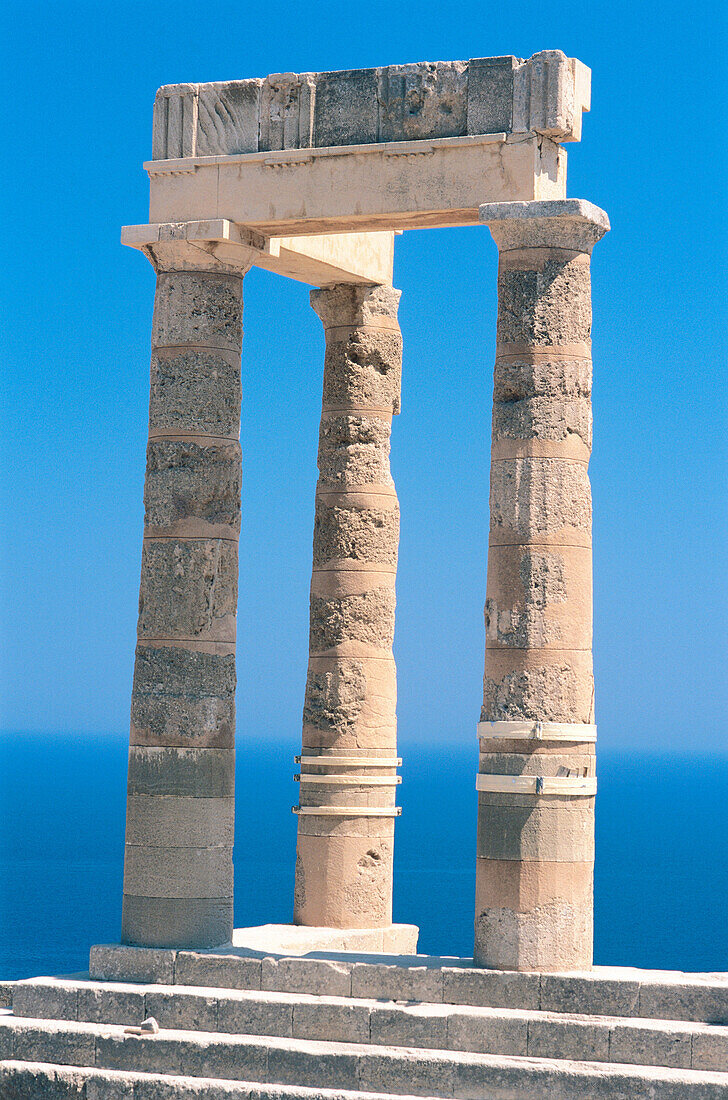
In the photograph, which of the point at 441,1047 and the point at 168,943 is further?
the point at 168,943

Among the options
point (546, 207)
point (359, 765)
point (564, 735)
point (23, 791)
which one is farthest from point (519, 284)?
point (23, 791)

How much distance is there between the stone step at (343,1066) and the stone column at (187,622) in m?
1.44

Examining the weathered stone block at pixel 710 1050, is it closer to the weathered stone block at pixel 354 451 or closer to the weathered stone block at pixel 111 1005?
the weathered stone block at pixel 111 1005

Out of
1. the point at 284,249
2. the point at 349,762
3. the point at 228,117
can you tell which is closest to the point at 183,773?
the point at 349,762

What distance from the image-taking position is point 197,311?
1950cm

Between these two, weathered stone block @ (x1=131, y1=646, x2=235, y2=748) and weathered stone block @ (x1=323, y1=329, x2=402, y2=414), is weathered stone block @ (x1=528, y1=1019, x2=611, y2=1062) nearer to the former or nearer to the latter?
weathered stone block @ (x1=131, y1=646, x2=235, y2=748)

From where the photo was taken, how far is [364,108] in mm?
19000

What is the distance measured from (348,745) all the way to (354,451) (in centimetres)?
325

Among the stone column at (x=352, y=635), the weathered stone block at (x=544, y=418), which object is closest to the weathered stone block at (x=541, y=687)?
the weathered stone block at (x=544, y=418)

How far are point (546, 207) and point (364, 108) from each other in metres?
2.41

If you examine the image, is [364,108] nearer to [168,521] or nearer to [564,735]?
[168,521]

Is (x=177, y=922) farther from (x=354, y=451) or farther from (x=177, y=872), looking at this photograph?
(x=354, y=451)

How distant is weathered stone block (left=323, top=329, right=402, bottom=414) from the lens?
2178cm

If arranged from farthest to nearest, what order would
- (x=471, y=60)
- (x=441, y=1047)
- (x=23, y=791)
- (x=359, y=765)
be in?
(x=23, y=791), (x=359, y=765), (x=471, y=60), (x=441, y=1047)
